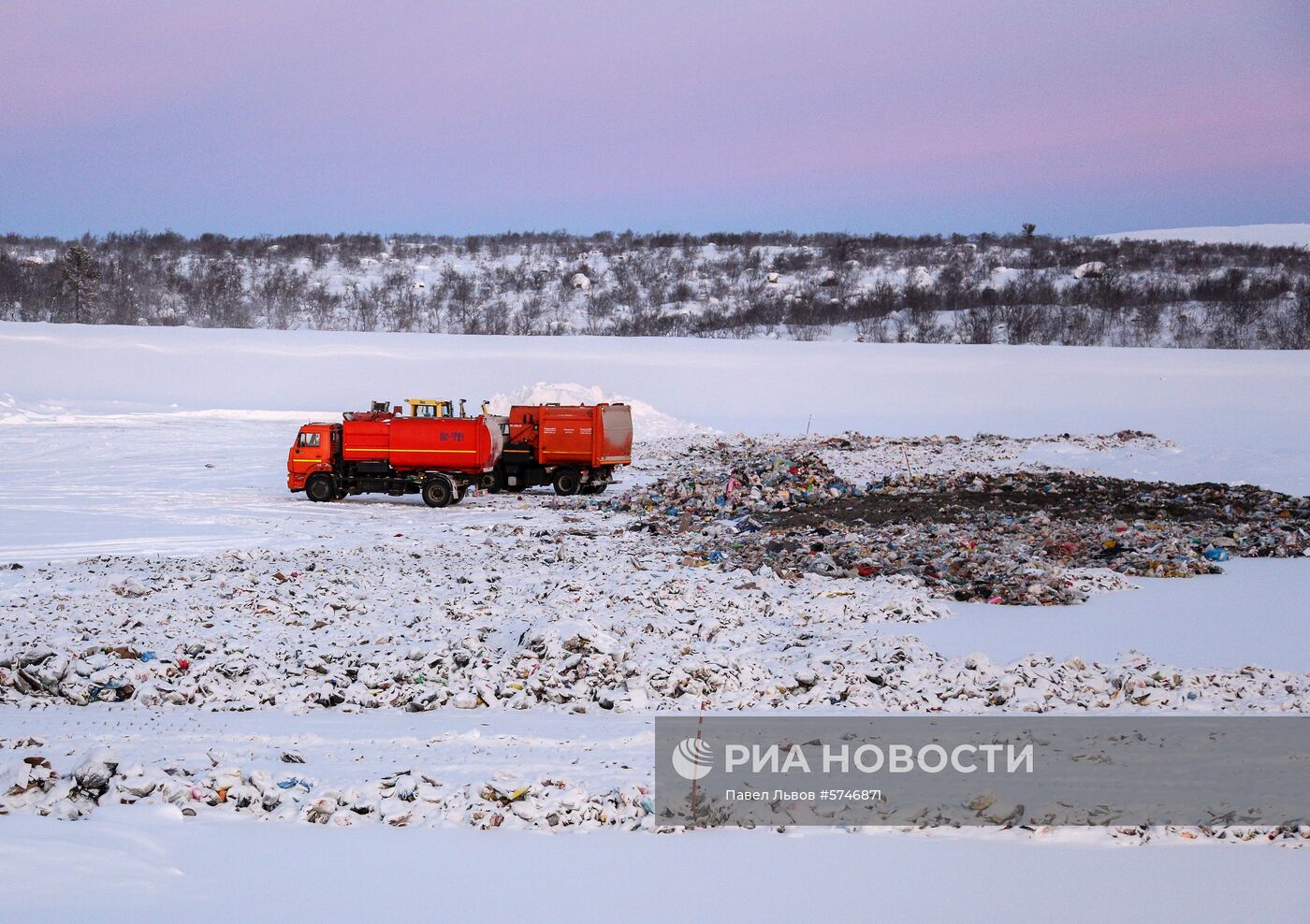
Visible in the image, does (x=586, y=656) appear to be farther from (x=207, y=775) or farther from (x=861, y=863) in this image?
(x=861, y=863)

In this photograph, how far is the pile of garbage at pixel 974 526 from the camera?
486 inches

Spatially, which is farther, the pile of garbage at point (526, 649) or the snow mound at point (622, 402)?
the snow mound at point (622, 402)

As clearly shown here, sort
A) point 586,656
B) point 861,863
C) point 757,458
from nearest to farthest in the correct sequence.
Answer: point 861,863
point 586,656
point 757,458

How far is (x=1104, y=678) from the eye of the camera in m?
7.72

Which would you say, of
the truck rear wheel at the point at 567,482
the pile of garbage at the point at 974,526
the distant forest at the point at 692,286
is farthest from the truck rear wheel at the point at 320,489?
the distant forest at the point at 692,286

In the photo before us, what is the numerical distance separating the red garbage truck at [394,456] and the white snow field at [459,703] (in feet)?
2.27

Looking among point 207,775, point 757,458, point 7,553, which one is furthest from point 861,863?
point 757,458

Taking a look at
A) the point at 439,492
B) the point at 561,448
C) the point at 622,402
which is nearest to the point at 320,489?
the point at 439,492

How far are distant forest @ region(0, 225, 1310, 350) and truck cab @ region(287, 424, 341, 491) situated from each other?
149 feet

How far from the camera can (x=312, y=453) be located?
816 inches

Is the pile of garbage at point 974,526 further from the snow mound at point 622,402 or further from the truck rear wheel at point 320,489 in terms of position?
the snow mound at point 622,402

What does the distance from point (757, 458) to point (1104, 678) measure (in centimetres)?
1769

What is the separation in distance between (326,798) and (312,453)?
52.3 feet

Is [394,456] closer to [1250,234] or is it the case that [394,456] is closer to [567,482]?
[567,482]
